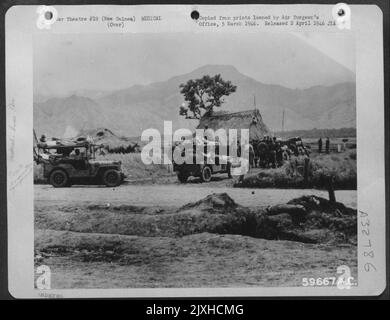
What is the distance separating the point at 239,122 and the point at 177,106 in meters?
0.23

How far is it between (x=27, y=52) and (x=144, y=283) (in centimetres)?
91

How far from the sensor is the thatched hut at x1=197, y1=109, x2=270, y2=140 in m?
1.43

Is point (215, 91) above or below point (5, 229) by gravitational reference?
above

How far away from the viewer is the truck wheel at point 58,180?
55.8 inches

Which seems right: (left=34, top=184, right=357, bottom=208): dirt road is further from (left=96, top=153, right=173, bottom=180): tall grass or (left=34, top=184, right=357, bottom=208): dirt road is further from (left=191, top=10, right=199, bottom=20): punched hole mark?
(left=191, top=10, right=199, bottom=20): punched hole mark

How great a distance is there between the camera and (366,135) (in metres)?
1.42

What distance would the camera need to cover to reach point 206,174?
142cm

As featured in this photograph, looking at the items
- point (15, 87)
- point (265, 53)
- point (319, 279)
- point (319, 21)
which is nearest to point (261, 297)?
point (319, 279)

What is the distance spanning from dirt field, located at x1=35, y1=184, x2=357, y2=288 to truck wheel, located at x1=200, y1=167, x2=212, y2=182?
25mm

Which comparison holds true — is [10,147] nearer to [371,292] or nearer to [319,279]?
[319,279]

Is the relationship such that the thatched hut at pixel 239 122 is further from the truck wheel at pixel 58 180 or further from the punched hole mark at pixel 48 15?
the punched hole mark at pixel 48 15

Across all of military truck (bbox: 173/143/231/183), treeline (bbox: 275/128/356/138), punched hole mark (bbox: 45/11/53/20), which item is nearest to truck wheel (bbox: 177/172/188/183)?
military truck (bbox: 173/143/231/183)

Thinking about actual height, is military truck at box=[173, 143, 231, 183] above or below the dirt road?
above

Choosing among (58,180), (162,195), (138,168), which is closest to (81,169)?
(58,180)
